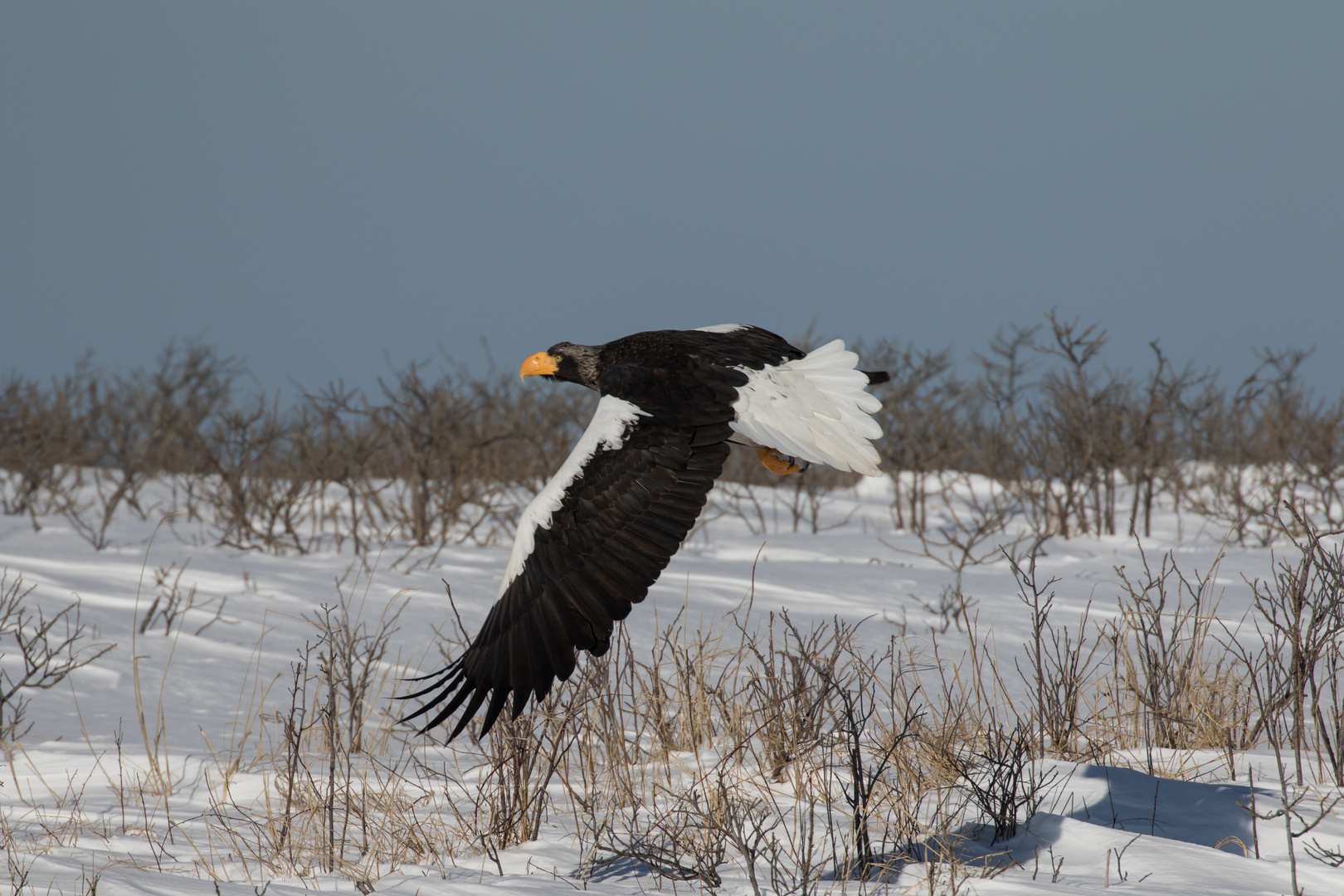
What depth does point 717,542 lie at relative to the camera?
930 cm

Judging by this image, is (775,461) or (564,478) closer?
(564,478)

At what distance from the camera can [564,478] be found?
2.95m

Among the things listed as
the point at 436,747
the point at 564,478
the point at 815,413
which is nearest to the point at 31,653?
the point at 436,747

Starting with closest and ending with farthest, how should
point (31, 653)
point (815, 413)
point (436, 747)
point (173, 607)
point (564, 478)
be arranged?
point (564, 478) → point (815, 413) → point (436, 747) → point (31, 653) → point (173, 607)

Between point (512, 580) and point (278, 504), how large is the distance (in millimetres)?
5749

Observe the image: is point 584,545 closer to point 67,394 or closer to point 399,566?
point 399,566

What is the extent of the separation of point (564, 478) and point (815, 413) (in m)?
0.88

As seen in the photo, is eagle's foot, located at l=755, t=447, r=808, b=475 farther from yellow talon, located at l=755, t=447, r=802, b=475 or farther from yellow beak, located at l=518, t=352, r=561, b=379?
yellow beak, located at l=518, t=352, r=561, b=379

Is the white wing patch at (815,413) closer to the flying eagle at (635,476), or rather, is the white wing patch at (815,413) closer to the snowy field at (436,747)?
the flying eagle at (635,476)

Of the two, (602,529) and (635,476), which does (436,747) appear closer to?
(602,529)

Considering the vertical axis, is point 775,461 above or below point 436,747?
above

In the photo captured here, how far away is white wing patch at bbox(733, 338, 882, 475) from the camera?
3186 mm

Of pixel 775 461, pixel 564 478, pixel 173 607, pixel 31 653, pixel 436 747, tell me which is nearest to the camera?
pixel 564 478

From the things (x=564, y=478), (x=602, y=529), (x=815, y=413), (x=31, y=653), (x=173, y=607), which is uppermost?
(x=815, y=413)
